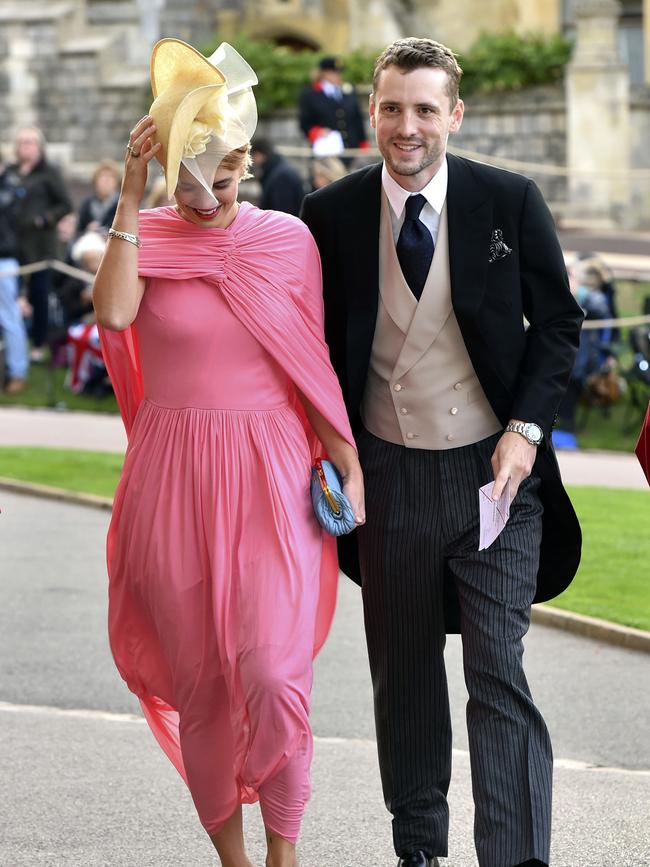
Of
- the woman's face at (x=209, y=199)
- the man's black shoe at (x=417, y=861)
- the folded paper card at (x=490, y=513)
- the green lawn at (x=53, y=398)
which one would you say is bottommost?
the green lawn at (x=53, y=398)

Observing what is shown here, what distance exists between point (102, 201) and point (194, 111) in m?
13.4

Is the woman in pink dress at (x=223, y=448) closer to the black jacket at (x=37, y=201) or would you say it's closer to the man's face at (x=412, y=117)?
the man's face at (x=412, y=117)

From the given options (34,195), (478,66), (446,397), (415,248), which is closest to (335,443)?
(446,397)

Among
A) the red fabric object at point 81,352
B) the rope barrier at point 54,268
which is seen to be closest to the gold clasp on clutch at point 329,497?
the red fabric object at point 81,352

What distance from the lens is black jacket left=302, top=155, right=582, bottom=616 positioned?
480 cm

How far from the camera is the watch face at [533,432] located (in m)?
4.77

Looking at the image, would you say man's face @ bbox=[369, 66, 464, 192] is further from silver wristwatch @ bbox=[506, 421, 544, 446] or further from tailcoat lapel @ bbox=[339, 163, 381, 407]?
silver wristwatch @ bbox=[506, 421, 544, 446]

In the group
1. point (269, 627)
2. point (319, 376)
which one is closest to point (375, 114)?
point (319, 376)

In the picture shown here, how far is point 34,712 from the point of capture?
6918mm

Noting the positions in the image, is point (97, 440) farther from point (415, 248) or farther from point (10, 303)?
point (415, 248)

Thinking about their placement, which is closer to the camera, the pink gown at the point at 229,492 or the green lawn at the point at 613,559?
the pink gown at the point at 229,492

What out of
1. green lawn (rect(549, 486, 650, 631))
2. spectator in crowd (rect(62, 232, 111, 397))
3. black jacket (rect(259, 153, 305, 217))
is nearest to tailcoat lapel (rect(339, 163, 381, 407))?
green lawn (rect(549, 486, 650, 631))

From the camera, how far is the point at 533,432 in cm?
478

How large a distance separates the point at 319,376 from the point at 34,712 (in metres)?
2.68
